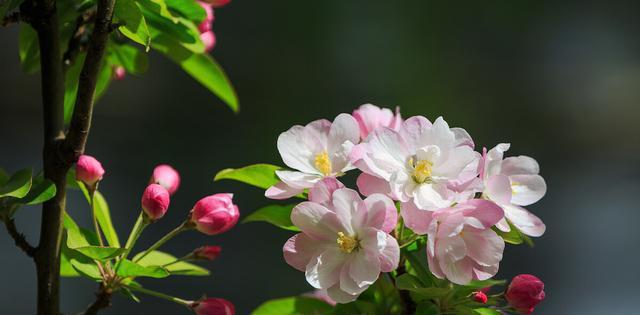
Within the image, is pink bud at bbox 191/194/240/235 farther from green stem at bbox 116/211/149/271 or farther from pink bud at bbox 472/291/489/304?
pink bud at bbox 472/291/489/304

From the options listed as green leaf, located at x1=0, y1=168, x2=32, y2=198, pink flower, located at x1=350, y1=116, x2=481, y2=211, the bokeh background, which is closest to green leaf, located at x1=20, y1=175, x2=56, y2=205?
green leaf, located at x1=0, y1=168, x2=32, y2=198

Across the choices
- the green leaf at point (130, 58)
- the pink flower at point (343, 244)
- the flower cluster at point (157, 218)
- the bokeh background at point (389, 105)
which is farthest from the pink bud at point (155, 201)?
the bokeh background at point (389, 105)

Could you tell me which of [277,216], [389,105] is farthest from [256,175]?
[389,105]

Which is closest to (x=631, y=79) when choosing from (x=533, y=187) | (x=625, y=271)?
(x=625, y=271)

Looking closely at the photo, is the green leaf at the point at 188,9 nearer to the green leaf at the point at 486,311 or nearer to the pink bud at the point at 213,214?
the pink bud at the point at 213,214

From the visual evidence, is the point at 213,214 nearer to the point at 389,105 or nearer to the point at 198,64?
the point at 198,64

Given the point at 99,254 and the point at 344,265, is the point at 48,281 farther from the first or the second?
the point at 344,265

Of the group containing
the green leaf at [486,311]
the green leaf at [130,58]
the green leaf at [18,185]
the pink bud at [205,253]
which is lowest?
the pink bud at [205,253]
